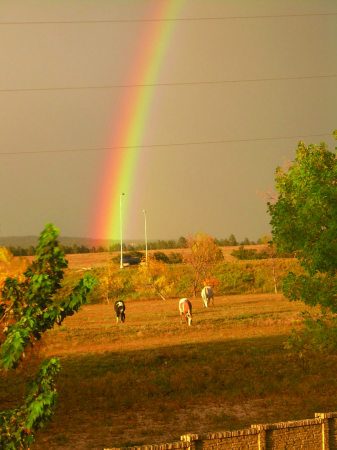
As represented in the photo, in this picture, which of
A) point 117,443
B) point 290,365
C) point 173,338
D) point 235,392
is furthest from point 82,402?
point 173,338

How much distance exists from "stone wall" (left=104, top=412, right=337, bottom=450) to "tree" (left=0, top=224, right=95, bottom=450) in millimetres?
3018

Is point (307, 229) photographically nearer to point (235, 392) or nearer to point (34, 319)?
point (235, 392)

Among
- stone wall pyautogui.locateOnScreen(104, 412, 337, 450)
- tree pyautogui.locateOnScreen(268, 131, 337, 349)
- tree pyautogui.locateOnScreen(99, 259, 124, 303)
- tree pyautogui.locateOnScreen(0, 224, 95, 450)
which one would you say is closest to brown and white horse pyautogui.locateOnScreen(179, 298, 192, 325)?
tree pyautogui.locateOnScreen(268, 131, 337, 349)

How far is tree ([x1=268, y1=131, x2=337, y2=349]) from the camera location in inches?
691

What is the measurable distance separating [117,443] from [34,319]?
25.2 feet

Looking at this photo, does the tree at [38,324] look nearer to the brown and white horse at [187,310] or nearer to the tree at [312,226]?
the tree at [312,226]

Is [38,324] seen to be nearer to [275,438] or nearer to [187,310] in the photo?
[275,438]

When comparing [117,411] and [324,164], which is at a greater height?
[324,164]

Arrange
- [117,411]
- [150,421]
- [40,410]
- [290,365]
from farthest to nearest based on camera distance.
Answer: [290,365]
[117,411]
[150,421]
[40,410]

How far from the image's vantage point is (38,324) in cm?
816

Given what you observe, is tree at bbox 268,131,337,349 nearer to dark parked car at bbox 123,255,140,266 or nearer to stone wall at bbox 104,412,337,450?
stone wall at bbox 104,412,337,450

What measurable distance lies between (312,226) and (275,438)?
9679 mm

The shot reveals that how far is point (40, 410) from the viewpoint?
7.41 meters

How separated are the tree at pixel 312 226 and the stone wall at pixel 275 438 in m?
7.38
